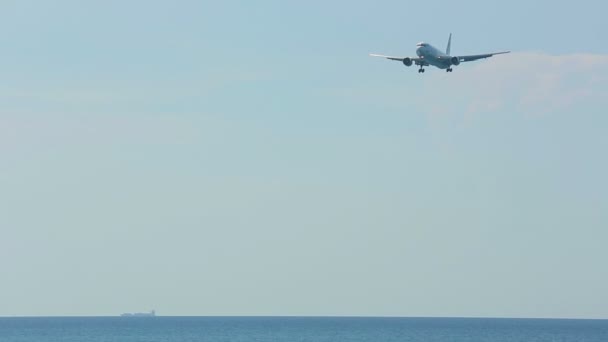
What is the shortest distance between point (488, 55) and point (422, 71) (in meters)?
7.70

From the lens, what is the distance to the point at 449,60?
11719 centimetres

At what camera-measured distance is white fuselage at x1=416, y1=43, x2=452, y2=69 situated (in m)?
116

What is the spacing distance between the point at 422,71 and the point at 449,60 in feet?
14.0

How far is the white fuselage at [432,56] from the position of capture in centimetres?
11650

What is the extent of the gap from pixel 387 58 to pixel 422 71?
6660 mm

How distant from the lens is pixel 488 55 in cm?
11550

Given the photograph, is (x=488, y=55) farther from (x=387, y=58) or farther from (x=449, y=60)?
(x=387, y=58)

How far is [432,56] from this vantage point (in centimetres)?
11712

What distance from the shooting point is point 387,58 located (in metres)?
120

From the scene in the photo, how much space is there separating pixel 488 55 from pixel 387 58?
469 inches

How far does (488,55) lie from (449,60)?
176 inches

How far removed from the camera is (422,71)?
11494 cm

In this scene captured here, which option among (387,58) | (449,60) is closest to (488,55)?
(449,60)
